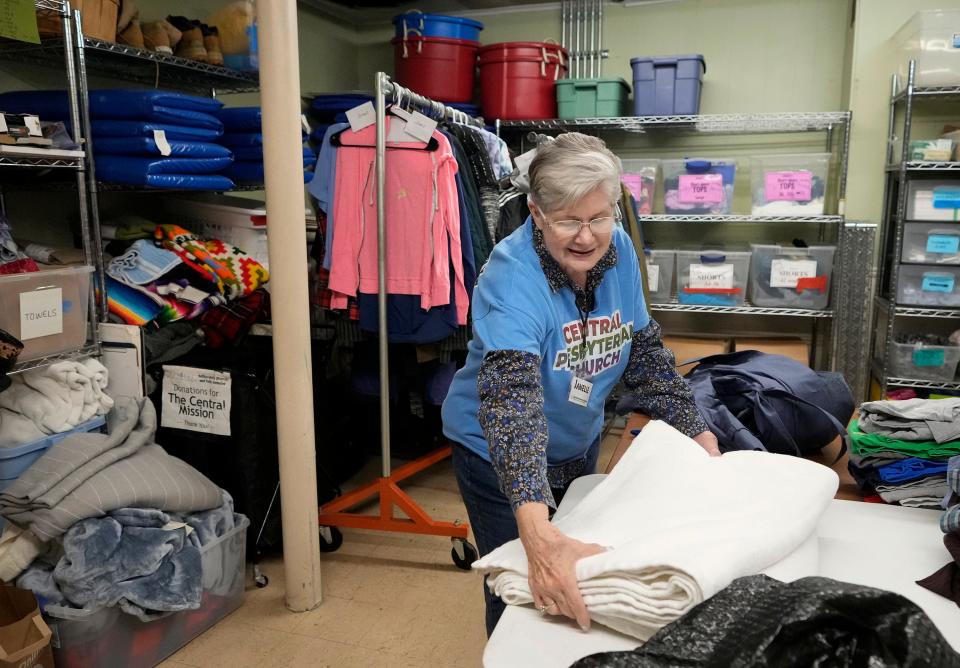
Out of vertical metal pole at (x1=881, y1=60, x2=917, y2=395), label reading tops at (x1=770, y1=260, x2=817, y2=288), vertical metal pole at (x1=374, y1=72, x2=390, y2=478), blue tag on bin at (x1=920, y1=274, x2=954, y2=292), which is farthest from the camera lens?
label reading tops at (x1=770, y1=260, x2=817, y2=288)

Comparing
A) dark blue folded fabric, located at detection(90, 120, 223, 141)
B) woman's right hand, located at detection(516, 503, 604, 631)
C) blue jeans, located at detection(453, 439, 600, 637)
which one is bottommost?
blue jeans, located at detection(453, 439, 600, 637)

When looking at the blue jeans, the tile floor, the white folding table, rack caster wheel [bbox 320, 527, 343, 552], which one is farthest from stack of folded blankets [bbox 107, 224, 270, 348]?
the white folding table

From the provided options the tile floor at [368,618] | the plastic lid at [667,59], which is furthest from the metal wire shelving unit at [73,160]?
the plastic lid at [667,59]

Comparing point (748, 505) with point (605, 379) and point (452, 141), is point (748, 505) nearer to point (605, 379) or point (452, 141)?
point (605, 379)

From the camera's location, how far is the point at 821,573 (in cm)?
105

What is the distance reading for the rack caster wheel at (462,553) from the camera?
2.76 meters

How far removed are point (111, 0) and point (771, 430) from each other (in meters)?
2.34

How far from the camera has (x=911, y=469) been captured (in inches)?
53.9

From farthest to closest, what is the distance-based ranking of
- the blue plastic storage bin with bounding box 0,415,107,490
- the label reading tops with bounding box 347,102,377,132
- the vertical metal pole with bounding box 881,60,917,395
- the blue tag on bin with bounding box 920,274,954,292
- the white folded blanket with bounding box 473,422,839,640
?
the blue tag on bin with bounding box 920,274,954,292 < the vertical metal pole with bounding box 881,60,917,395 < the label reading tops with bounding box 347,102,377,132 < the blue plastic storage bin with bounding box 0,415,107,490 < the white folded blanket with bounding box 473,422,839,640

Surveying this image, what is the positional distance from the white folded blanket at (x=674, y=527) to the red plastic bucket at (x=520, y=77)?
3.18m

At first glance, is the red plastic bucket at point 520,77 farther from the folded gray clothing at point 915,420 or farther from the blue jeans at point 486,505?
the folded gray clothing at point 915,420

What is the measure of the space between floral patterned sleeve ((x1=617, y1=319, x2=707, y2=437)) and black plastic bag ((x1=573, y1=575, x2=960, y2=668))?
700 millimetres

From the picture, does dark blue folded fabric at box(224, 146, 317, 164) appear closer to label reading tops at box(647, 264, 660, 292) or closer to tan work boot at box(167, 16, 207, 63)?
tan work boot at box(167, 16, 207, 63)

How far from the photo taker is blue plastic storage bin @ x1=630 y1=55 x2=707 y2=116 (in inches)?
156
